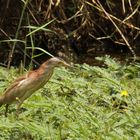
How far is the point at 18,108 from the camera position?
5613mm

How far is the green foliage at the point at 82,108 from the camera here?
5027mm

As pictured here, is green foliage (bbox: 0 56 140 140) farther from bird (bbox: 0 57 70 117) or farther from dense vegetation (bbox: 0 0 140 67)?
dense vegetation (bbox: 0 0 140 67)

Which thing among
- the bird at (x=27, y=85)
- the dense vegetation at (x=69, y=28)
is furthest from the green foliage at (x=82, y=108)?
the dense vegetation at (x=69, y=28)

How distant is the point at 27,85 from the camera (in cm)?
559

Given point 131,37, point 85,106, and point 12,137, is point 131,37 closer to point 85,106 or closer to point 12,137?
point 85,106

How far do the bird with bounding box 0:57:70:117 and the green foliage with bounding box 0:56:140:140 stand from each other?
146 millimetres

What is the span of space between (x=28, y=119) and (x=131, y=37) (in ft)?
15.3

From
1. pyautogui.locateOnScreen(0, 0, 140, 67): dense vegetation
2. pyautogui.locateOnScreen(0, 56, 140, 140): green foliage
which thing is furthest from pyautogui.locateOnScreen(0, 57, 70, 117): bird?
pyautogui.locateOnScreen(0, 0, 140, 67): dense vegetation

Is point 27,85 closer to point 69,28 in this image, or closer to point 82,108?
point 82,108

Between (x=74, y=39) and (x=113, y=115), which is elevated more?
(x=113, y=115)

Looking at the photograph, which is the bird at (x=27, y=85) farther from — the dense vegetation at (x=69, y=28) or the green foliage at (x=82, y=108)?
the dense vegetation at (x=69, y=28)

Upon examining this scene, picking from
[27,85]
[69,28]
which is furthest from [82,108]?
[69,28]

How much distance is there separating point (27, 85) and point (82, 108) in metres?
0.52

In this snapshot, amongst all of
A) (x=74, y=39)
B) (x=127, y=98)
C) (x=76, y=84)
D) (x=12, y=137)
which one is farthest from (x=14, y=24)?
(x=12, y=137)
